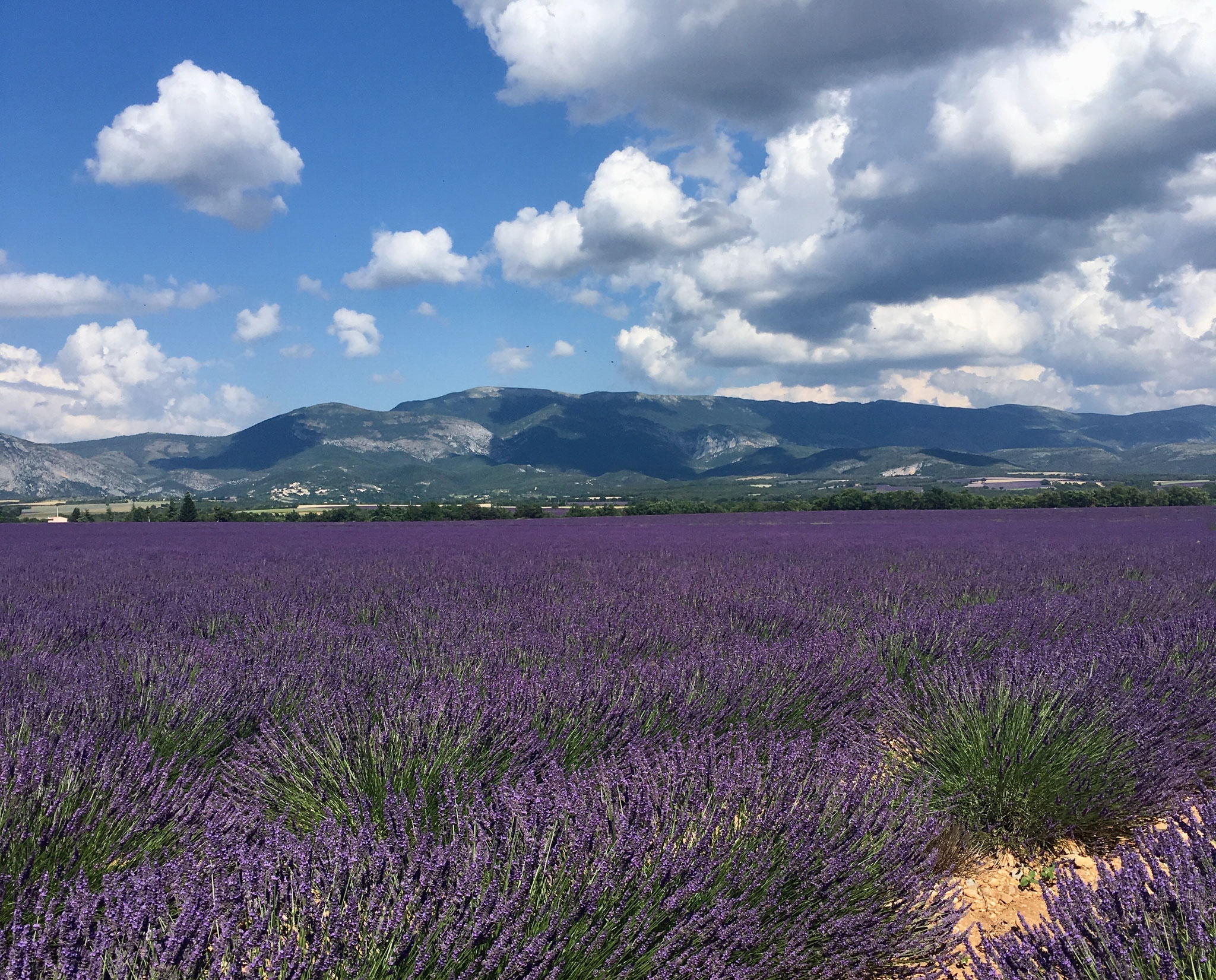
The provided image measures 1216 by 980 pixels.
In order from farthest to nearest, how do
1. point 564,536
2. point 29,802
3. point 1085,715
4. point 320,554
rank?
point 564,536, point 320,554, point 1085,715, point 29,802

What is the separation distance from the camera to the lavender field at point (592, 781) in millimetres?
1360

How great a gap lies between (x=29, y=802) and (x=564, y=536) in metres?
13.9

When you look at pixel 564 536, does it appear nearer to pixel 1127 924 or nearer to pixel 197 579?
pixel 197 579

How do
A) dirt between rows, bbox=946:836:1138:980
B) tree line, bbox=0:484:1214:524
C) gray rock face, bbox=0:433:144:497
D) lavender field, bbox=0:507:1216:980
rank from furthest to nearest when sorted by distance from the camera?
1. gray rock face, bbox=0:433:144:497
2. tree line, bbox=0:484:1214:524
3. dirt between rows, bbox=946:836:1138:980
4. lavender field, bbox=0:507:1216:980

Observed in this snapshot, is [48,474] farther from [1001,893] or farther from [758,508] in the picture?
[1001,893]

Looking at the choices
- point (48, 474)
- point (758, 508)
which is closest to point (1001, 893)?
point (758, 508)

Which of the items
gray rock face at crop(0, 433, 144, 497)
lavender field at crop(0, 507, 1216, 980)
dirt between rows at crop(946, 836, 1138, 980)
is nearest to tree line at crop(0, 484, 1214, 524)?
lavender field at crop(0, 507, 1216, 980)

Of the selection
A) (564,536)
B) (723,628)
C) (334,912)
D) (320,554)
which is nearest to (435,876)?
(334,912)

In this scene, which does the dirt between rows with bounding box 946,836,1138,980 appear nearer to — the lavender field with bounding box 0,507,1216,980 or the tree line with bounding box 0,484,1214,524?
the lavender field with bounding box 0,507,1216,980

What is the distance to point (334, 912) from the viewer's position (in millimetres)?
1223

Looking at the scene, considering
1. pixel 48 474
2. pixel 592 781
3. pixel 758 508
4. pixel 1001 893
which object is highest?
pixel 48 474

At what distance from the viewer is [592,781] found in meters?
2.20

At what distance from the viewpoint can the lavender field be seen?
1.36 metres

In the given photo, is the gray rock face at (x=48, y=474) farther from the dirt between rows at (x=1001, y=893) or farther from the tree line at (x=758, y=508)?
the dirt between rows at (x=1001, y=893)
